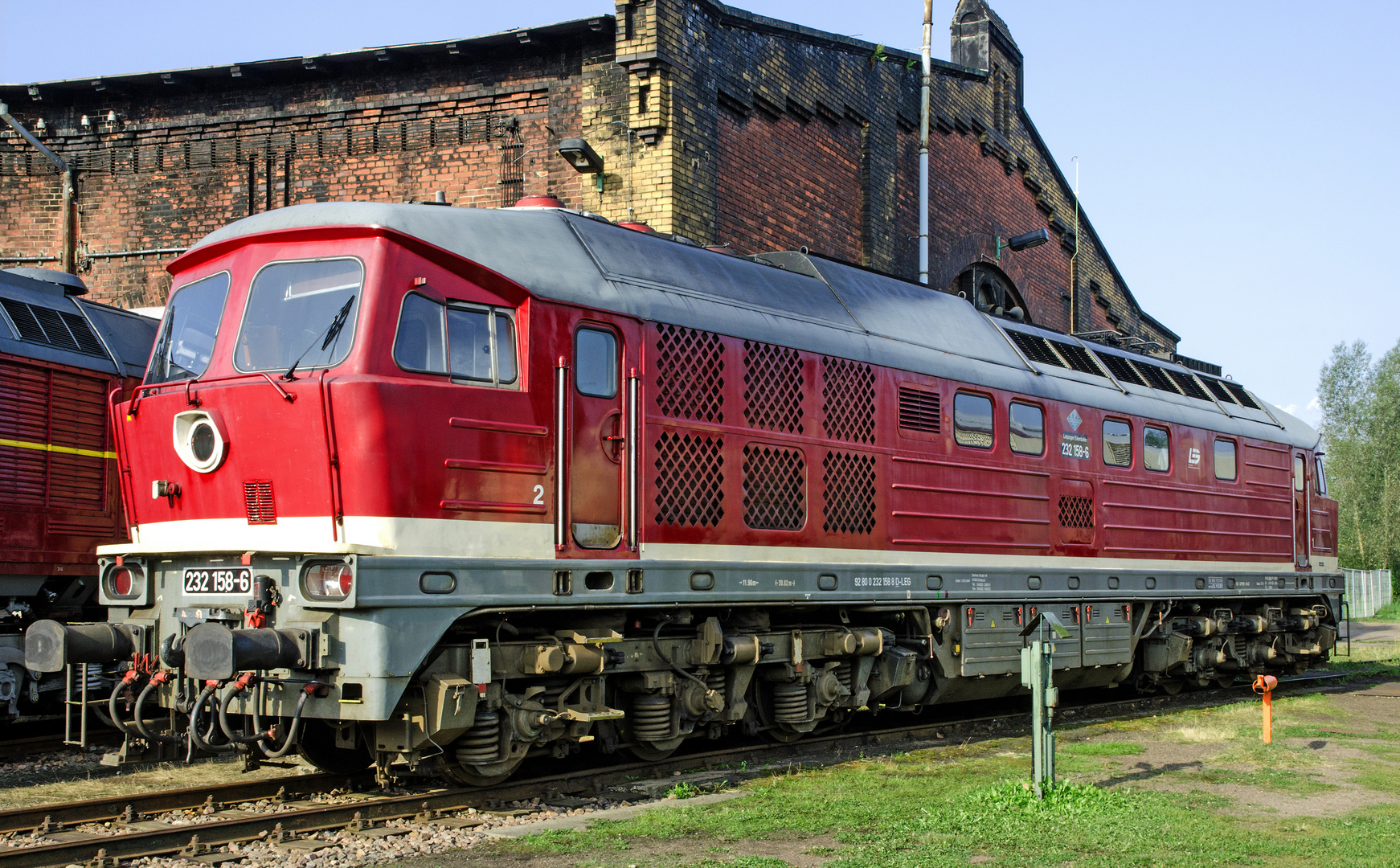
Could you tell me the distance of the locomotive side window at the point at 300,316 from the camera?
736 cm

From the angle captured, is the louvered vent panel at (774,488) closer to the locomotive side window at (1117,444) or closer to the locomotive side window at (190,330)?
the locomotive side window at (190,330)

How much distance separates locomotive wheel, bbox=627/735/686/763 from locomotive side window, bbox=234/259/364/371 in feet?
12.3

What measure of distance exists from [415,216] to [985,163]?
18.6 meters

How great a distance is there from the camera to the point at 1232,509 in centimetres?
1572

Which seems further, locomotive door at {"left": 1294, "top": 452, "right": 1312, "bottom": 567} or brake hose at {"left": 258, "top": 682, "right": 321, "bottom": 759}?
locomotive door at {"left": 1294, "top": 452, "right": 1312, "bottom": 567}

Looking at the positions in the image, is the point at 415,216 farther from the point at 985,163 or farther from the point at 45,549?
the point at 985,163

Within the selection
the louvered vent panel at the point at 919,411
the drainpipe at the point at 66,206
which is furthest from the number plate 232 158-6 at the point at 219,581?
the drainpipe at the point at 66,206

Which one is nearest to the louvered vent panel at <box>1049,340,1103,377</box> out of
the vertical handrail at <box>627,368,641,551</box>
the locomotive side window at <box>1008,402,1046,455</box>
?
the locomotive side window at <box>1008,402,1046,455</box>

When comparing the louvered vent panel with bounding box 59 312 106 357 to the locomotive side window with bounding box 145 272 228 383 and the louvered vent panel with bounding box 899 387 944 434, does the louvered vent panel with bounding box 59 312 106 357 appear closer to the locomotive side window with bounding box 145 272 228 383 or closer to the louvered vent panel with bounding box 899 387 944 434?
the locomotive side window with bounding box 145 272 228 383

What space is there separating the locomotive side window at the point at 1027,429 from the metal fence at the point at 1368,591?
3012cm

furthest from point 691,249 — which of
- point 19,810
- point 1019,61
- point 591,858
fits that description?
point 1019,61

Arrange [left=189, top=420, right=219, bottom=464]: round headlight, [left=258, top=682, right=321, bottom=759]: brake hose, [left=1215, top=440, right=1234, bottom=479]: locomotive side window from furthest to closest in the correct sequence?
[left=1215, top=440, right=1234, bottom=479]: locomotive side window, [left=189, top=420, right=219, bottom=464]: round headlight, [left=258, top=682, right=321, bottom=759]: brake hose

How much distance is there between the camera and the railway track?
21.7 feet

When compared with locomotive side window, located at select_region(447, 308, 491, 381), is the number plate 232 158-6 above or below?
below
